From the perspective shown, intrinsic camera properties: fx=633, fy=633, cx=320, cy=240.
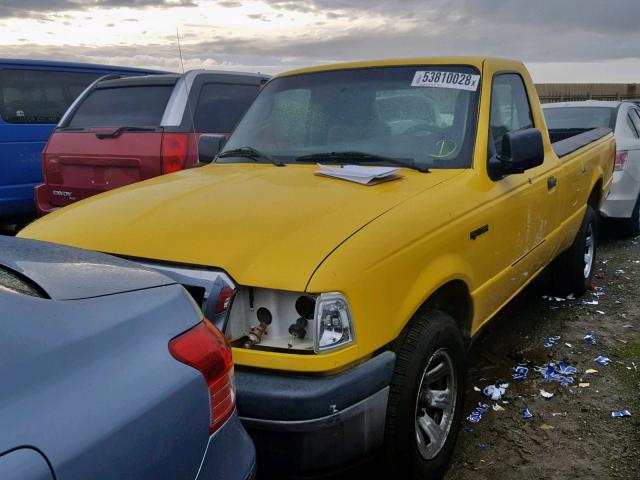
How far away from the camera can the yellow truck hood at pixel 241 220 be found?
2375 mm

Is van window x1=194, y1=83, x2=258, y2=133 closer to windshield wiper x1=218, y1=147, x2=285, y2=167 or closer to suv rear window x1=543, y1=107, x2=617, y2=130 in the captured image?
windshield wiper x1=218, y1=147, x2=285, y2=167

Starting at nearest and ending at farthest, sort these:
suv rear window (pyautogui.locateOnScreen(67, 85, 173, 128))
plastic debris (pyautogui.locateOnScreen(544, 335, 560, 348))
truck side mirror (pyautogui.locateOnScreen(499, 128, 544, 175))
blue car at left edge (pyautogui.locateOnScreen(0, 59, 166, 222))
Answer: truck side mirror (pyautogui.locateOnScreen(499, 128, 544, 175)) → plastic debris (pyautogui.locateOnScreen(544, 335, 560, 348)) → suv rear window (pyautogui.locateOnScreen(67, 85, 173, 128)) → blue car at left edge (pyautogui.locateOnScreen(0, 59, 166, 222))

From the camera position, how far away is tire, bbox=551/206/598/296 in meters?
5.30

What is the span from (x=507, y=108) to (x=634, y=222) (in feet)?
15.0

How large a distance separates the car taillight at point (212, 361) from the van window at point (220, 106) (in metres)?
4.21

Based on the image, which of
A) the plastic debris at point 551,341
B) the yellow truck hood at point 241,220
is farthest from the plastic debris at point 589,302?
the yellow truck hood at point 241,220

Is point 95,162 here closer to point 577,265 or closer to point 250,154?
point 250,154

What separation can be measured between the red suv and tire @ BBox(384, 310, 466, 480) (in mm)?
3224

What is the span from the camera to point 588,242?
18.8 feet

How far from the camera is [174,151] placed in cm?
534

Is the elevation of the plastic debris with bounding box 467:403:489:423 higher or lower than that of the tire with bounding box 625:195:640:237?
lower

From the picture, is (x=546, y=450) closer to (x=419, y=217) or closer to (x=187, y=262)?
(x=419, y=217)

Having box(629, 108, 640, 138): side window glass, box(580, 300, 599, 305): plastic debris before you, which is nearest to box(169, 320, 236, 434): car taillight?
box(580, 300, 599, 305): plastic debris

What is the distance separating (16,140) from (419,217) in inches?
230
